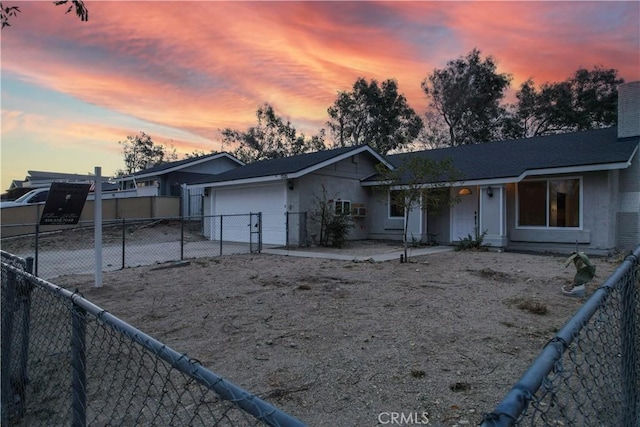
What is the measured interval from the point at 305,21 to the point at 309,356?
10054mm

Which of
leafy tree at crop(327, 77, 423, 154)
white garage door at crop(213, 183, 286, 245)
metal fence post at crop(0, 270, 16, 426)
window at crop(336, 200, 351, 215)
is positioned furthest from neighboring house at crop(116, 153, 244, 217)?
metal fence post at crop(0, 270, 16, 426)

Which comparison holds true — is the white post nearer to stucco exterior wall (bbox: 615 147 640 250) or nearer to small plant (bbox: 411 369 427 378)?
small plant (bbox: 411 369 427 378)

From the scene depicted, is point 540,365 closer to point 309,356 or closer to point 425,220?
point 309,356

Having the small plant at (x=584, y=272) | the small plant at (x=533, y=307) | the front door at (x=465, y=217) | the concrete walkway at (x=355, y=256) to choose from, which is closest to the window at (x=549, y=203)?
the front door at (x=465, y=217)

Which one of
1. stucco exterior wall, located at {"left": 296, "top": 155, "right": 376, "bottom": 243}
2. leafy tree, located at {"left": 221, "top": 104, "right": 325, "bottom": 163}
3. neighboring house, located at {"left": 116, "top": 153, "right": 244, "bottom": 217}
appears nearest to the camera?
stucco exterior wall, located at {"left": 296, "top": 155, "right": 376, "bottom": 243}

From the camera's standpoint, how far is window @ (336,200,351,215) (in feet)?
53.3

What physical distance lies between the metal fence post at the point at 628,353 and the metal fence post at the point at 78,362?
2.77 m

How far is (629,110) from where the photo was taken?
44.8ft

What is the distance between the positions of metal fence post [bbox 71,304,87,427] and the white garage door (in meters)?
13.6

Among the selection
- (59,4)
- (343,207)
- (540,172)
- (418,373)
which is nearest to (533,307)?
(418,373)

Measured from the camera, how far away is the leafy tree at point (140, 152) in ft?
152

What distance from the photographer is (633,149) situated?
41.6 ft

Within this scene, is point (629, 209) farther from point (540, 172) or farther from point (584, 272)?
point (584, 272)

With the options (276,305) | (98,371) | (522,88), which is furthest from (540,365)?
(522,88)
